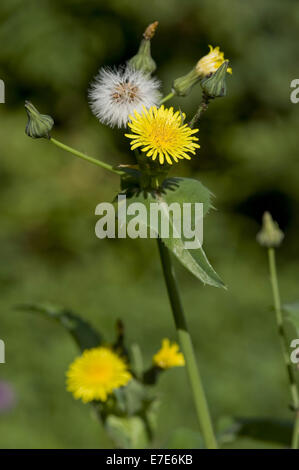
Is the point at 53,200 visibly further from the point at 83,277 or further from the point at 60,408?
the point at 60,408

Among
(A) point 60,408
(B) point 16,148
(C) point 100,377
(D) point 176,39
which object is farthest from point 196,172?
(C) point 100,377

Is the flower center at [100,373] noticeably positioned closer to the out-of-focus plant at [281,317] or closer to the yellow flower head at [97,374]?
the yellow flower head at [97,374]

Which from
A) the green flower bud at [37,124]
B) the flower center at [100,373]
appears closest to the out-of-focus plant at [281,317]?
the flower center at [100,373]

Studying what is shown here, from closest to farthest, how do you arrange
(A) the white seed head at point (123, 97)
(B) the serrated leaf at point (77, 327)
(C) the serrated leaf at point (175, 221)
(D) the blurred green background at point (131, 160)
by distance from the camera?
(C) the serrated leaf at point (175, 221)
(A) the white seed head at point (123, 97)
(B) the serrated leaf at point (77, 327)
(D) the blurred green background at point (131, 160)

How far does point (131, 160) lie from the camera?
2654 millimetres

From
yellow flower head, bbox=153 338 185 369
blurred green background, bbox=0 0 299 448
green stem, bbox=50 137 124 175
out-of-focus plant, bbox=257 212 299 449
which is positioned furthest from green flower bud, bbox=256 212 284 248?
blurred green background, bbox=0 0 299 448

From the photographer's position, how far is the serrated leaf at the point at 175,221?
0.55 m

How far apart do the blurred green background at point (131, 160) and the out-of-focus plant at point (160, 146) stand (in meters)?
1.60

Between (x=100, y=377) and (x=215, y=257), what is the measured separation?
1936 mm

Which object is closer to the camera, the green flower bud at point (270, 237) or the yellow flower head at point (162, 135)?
the yellow flower head at point (162, 135)

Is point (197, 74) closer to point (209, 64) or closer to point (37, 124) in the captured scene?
point (209, 64)

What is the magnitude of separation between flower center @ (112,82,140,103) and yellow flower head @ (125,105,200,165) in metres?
0.04

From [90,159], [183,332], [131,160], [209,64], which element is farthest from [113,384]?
[131,160]

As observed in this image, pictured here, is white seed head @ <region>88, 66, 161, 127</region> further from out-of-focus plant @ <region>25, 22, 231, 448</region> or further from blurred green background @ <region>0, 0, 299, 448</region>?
blurred green background @ <region>0, 0, 299, 448</region>
